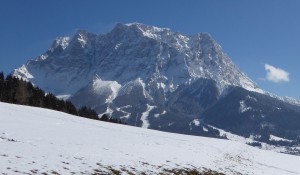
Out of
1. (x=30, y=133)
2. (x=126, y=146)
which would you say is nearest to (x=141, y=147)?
(x=126, y=146)

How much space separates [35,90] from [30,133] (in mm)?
109746

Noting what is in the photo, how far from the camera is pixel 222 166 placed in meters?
38.0

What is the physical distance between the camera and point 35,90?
14088 centimetres

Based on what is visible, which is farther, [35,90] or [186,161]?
[35,90]

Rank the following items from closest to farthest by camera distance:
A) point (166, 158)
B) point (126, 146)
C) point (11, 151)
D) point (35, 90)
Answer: point (11, 151)
point (166, 158)
point (126, 146)
point (35, 90)

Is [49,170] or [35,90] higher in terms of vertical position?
[35,90]

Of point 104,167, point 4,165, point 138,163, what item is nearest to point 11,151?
point 4,165

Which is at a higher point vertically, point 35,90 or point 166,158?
point 35,90

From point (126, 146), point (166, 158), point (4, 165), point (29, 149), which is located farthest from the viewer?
point (126, 146)

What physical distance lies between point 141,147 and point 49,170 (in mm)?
17470

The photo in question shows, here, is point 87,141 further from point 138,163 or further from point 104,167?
point 104,167

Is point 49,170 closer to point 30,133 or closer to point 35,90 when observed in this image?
point 30,133

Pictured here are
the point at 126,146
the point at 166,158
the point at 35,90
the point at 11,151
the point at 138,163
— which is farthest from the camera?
the point at 35,90

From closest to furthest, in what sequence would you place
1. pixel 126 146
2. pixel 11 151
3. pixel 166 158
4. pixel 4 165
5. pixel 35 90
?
pixel 4 165
pixel 11 151
pixel 166 158
pixel 126 146
pixel 35 90
